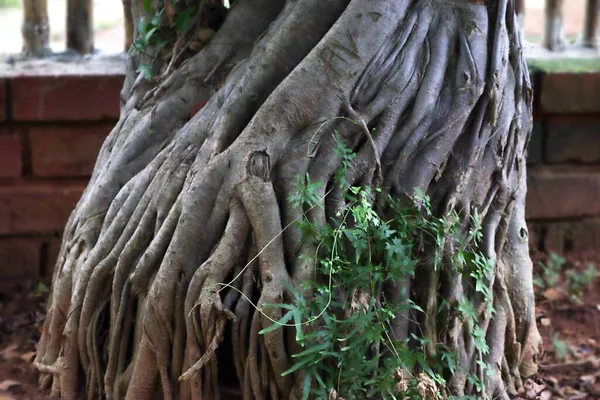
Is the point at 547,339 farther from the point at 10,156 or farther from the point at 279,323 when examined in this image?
the point at 10,156

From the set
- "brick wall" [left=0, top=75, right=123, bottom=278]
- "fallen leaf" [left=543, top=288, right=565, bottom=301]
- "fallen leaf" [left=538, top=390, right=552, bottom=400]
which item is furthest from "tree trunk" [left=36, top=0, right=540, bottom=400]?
"brick wall" [left=0, top=75, right=123, bottom=278]

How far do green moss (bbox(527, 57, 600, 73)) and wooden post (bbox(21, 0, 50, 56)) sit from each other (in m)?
2.58

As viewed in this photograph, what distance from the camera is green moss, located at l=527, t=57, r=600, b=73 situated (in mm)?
4617

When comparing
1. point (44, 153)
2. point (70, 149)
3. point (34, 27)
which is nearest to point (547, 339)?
point (70, 149)

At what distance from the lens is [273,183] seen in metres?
2.83

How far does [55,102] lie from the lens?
4.43 metres

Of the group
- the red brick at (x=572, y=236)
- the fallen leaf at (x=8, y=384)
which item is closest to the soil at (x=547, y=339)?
the fallen leaf at (x=8, y=384)

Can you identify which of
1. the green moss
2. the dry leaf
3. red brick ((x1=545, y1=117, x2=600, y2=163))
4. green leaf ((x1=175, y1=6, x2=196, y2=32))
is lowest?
the dry leaf

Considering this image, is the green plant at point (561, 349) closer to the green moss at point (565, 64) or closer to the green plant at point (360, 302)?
the green plant at point (360, 302)

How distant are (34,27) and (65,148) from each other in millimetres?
746

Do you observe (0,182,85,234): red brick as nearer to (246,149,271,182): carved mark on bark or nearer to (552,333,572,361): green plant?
(246,149,271,182): carved mark on bark

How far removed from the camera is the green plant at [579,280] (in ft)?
14.3

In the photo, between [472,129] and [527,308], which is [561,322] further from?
[472,129]

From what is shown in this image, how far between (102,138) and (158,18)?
120 centimetres
